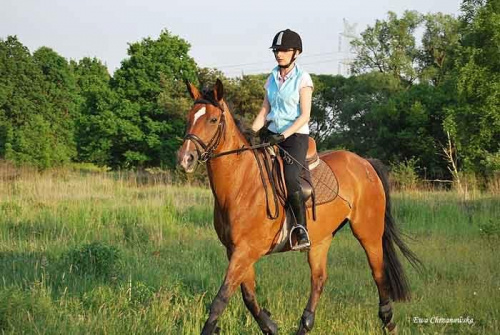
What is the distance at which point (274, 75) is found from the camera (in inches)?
205

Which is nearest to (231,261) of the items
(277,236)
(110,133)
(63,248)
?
(277,236)

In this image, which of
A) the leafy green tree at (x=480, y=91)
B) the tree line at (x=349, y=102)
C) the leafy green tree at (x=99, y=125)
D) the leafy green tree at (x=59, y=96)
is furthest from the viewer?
the leafy green tree at (x=59, y=96)

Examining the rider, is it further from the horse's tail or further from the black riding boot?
the horse's tail

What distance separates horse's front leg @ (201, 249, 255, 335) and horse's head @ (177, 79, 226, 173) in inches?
35.2

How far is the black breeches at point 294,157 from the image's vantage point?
475 cm

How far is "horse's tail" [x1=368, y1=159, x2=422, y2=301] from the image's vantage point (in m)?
5.81

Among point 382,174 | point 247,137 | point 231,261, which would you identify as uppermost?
point 247,137

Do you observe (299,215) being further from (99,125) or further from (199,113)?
(99,125)

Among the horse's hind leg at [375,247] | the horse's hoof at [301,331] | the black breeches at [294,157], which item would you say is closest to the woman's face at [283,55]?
the black breeches at [294,157]

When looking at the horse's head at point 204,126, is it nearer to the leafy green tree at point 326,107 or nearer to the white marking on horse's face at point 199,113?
the white marking on horse's face at point 199,113

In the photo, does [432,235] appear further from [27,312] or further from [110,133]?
[110,133]

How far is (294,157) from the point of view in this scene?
16.3ft

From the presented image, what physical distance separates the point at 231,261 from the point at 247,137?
1271mm

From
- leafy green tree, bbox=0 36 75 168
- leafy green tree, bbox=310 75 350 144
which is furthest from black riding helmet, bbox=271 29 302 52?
leafy green tree, bbox=0 36 75 168
